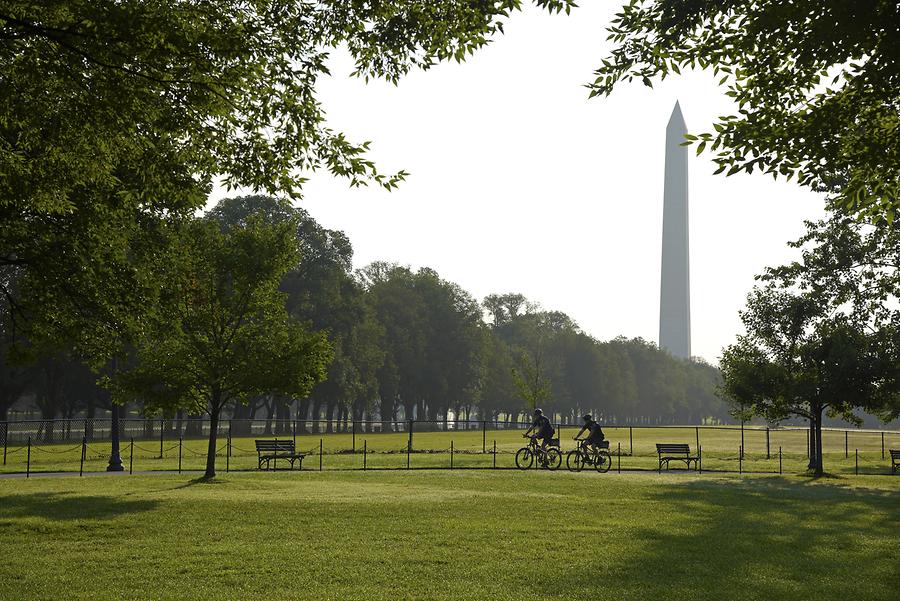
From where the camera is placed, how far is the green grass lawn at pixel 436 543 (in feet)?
33.7

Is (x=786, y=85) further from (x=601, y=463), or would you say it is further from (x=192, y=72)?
(x=601, y=463)

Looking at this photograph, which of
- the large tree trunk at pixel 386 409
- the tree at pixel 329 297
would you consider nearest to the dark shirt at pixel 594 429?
the tree at pixel 329 297

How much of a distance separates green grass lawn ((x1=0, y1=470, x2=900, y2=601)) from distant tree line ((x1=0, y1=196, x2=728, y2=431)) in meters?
4.28

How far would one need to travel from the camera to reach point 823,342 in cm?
3606

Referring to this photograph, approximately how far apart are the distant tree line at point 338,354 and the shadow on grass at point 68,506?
9.43ft

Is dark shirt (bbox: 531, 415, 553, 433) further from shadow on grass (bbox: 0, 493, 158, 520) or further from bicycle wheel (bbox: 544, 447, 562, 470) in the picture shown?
shadow on grass (bbox: 0, 493, 158, 520)

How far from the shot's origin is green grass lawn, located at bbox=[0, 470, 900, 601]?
10258 mm

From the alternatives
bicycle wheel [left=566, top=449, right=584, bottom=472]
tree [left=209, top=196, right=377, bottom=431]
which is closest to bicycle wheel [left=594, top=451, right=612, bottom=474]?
bicycle wheel [left=566, top=449, right=584, bottom=472]

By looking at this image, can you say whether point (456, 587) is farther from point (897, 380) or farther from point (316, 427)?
point (316, 427)

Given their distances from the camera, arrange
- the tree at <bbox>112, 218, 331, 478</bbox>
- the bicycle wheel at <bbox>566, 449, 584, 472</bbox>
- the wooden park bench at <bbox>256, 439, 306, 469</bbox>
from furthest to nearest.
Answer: the wooden park bench at <bbox>256, 439, 306, 469</bbox>, the bicycle wheel at <bbox>566, 449, 584, 472</bbox>, the tree at <bbox>112, 218, 331, 478</bbox>

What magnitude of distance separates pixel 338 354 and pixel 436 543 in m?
63.5

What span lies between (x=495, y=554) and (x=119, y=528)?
21.3 ft

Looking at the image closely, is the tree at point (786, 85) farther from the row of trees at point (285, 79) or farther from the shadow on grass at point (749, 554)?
the shadow on grass at point (749, 554)

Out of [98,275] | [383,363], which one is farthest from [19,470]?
[383,363]
